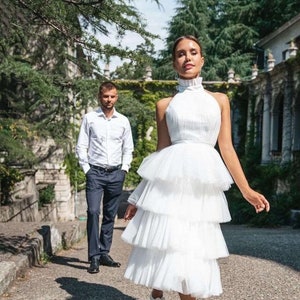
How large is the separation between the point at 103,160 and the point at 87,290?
58.5 inches

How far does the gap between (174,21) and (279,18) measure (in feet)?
24.7

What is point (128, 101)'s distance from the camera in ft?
60.0

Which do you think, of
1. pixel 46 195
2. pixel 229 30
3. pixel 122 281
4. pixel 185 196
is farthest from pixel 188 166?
pixel 229 30

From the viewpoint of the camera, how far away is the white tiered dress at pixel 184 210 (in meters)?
2.96

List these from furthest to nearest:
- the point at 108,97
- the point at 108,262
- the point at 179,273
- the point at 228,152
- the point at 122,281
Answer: the point at 108,262 < the point at 108,97 < the point at 122,281 < the point at 228,152 < the point at 179,273

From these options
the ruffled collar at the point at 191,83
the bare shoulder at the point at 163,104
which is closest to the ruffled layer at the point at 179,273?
the bare shoulder at the point at 163,104

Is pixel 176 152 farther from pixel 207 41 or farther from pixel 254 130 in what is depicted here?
pixel 207 41

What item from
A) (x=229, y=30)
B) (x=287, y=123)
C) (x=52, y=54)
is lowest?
(x=287, y=123)

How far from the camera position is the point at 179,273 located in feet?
9.64

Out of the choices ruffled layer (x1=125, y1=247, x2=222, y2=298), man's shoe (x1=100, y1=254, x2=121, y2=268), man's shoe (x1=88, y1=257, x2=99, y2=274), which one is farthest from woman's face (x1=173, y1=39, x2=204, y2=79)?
man's shoe (x1=100, y1=254, x2=121, y2=268)

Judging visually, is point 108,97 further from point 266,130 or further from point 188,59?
point 266,130

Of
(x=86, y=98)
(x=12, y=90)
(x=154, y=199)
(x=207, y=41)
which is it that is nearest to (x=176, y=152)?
(x=154, y=199)

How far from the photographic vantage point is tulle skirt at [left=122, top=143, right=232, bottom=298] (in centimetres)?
296

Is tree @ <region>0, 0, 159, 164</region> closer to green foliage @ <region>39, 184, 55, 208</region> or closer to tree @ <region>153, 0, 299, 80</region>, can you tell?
green foliage @ <region>39, 184, 55, 208</region>
